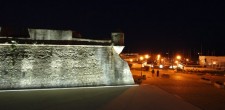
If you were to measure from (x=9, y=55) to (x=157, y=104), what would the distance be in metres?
10.9

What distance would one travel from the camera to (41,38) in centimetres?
1852

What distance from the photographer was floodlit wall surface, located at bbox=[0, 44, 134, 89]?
57.2 feet

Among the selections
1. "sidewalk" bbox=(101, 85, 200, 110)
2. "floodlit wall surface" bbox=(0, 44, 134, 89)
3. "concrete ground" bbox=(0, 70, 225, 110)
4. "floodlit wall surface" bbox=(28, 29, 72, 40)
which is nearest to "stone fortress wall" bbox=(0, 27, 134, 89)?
"floodlit wall surface" bbox=(0, 44, 134, 89)

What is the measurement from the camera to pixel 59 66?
1859 centimetres

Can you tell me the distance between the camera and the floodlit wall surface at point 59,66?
17.4 m

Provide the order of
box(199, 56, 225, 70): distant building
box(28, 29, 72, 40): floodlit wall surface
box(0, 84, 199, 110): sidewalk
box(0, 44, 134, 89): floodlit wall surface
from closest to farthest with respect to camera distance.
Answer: box(0, 84, 199, 110): sidewalk → box(0, 44, 134, 89): floodlit wall surface → box(28, 29, 72, 40): floodlit wall surface → box(199, 56, 225, 70): distant building

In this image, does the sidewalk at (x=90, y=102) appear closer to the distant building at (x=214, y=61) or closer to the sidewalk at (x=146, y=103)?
the sidewalk at (x=146, y=103)

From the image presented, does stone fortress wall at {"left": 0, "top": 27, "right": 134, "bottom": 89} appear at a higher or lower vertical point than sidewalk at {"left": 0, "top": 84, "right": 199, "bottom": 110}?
higher

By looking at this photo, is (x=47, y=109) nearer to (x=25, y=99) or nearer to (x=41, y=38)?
(x=25, y=99)

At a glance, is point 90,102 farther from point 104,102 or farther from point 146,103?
point 146,103

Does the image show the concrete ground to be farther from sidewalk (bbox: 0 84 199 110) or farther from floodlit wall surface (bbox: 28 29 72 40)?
floodlit wall surface (bbox: 28 29 72 40)

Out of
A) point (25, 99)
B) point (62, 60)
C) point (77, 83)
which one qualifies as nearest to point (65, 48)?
point (62, 60)


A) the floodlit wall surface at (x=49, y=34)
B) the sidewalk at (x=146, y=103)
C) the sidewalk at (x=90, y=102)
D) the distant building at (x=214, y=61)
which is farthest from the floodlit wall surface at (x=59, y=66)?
the distant building at (x=214, y=61)

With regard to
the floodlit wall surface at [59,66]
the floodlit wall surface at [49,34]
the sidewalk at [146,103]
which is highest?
the floodlit wall surface at [49,34]
